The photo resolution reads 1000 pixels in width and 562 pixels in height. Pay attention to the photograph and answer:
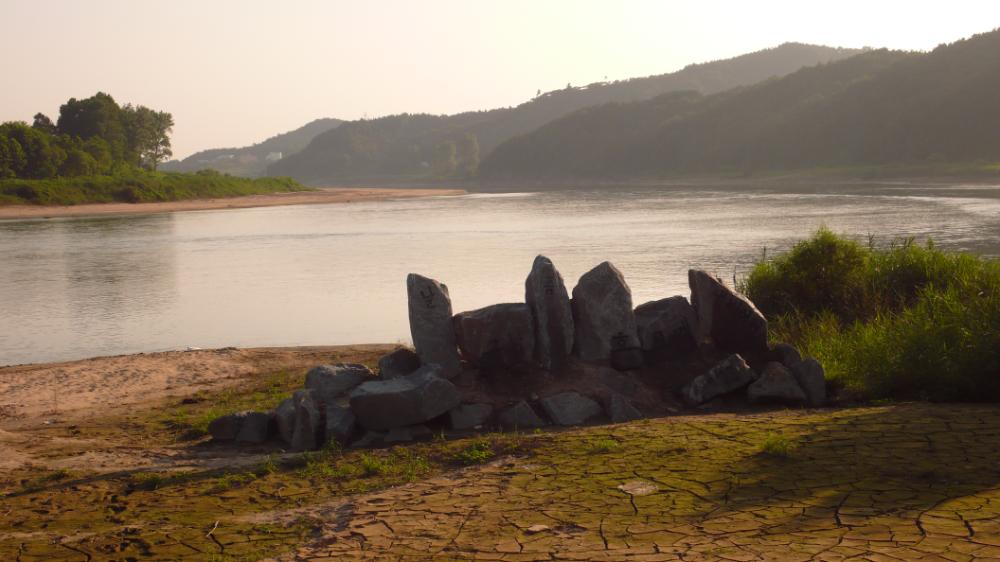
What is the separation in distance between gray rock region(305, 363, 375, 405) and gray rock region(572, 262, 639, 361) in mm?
2180

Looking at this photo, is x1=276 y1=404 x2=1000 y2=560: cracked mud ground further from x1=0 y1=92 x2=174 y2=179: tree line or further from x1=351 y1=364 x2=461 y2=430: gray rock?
x1=0 y1=92 x2=174 y2=179: tree line

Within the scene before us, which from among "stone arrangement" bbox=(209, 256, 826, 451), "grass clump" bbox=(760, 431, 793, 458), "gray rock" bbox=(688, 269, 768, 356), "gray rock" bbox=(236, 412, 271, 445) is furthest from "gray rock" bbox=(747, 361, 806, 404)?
"gray rock" bbox=(236, 412, 271, 445)

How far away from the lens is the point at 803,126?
327 feet

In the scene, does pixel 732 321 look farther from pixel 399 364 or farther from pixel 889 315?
Answer: pixel 399 364

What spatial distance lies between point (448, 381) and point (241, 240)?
96.0ft

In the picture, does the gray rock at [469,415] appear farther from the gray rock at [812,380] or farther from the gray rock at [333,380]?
the gray rock at [812,380]

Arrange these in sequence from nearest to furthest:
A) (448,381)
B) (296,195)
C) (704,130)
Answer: (448,381), (296,195), (704,130)

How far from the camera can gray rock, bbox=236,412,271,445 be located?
859cm

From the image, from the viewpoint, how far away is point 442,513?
235 inches

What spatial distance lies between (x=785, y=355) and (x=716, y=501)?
4.15 m

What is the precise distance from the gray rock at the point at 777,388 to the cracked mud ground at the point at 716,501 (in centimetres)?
117

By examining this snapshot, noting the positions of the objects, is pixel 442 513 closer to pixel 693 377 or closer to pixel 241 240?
pixel 693 377

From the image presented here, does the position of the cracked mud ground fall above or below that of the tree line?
below

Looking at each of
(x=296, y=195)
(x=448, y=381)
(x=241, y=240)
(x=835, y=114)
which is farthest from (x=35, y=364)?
(x=835, y=114)
